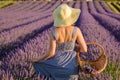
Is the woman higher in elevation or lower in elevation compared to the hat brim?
lower

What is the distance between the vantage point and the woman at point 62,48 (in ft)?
16.9

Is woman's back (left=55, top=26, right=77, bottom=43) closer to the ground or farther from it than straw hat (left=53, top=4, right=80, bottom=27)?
closer to the ground

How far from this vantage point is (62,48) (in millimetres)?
5371

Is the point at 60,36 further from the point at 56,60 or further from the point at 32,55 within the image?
the point at 32,55

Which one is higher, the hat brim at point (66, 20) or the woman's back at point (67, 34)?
the hat brim at point (66, 20)

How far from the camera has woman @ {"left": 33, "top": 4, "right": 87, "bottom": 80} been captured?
16.9ft

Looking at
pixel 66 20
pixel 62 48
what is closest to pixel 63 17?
pixel 66 20

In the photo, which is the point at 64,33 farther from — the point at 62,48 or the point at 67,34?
the point at 62,48

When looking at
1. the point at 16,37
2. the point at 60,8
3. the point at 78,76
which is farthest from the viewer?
the point at 16,37

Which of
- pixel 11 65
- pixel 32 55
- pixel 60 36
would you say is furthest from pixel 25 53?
pixel 60 36

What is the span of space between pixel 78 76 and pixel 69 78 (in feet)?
1.69

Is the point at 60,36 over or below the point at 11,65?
over

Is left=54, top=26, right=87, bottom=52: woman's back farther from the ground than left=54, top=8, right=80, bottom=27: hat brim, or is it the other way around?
left=54, top=8, right=80, bottom=27: hat brim

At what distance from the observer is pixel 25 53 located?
6.72 metres
